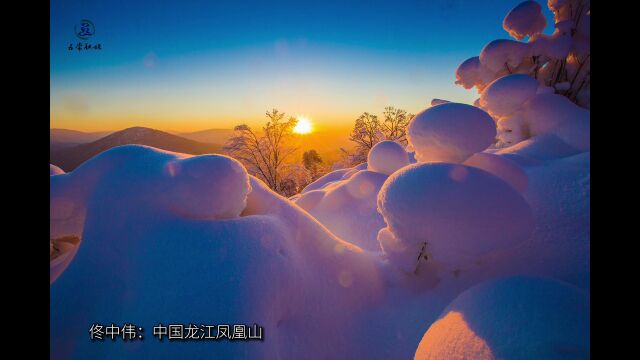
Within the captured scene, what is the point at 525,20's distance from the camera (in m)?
5.24

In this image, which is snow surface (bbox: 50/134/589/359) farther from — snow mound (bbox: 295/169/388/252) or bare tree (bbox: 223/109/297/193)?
bare tree (bbox: 223/109/297/193)

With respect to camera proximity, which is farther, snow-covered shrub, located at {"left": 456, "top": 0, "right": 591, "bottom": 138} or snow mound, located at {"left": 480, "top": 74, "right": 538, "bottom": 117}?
snow-covered shrub, located at {"left": 456, "top": 0, "right": 591, "bottom": 138}

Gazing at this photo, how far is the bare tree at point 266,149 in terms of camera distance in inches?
524

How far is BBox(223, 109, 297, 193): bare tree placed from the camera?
13.3 metres

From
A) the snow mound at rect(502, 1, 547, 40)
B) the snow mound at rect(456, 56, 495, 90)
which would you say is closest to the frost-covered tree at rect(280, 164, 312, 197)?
the snow mound at rect(456, 56, 495, 90)

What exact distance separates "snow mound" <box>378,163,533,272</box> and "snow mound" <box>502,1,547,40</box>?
5336 mm

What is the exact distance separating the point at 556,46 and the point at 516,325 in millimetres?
6526

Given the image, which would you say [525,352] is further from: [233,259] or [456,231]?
[233,259]

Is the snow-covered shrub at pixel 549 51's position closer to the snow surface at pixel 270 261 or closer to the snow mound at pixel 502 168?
the snow mound at pixel 502 168

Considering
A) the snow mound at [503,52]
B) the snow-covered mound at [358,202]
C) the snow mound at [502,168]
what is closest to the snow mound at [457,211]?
the snow mound at [502,168]

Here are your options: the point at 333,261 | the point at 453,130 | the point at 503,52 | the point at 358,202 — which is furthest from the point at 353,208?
the point at 503,52
